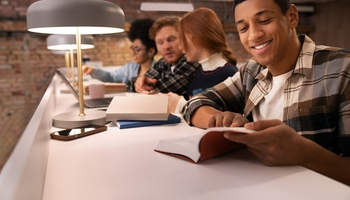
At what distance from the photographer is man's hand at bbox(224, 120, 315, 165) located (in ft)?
2.57

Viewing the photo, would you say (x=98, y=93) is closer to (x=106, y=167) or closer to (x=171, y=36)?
(x=171, y=36)

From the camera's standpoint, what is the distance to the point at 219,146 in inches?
35.1

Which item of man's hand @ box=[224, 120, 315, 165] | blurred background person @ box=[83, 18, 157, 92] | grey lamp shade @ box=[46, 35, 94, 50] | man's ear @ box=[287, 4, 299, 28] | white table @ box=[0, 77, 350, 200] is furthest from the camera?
blurred background person @ box=[83, 18, 157, 92]

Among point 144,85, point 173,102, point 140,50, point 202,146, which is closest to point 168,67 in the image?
point 144,85

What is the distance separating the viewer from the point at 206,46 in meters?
2.23

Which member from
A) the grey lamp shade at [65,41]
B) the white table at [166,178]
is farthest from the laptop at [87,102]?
the white table at [166,178]

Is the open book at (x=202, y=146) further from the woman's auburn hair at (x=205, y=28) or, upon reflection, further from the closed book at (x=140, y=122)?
the woman's auburn hair at (x=205, y=28)

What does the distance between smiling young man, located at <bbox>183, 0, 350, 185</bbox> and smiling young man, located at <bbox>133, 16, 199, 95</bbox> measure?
1.06 meters

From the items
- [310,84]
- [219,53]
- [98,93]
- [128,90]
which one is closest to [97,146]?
[310,84]

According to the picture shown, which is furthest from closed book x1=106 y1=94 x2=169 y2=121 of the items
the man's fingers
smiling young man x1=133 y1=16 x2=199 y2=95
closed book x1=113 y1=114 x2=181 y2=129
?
smiling young man x1=133 y1=16 x2=199 y2=95

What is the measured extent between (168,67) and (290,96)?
1.85 meters

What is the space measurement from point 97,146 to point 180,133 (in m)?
0.32

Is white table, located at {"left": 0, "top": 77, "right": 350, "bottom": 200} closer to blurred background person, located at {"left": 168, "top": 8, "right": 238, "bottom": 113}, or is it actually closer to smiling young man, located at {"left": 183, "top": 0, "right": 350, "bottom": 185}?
smiling young man, located at {"left": 183, "top": 0, "right": 350, "bottom": 185}

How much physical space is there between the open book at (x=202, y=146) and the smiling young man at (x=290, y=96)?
4cm
